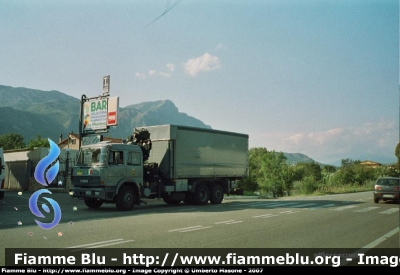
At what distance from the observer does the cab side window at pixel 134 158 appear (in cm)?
1658

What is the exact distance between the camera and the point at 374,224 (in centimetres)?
1150

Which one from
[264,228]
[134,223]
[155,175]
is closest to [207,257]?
[264,228]

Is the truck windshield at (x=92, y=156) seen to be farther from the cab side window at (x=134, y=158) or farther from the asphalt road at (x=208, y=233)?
the asphalt road at (x=208, y=233)

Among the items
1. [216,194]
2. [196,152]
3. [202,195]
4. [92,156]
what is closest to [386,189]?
[216,194]

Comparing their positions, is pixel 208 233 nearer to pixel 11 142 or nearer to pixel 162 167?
pixel 162 167

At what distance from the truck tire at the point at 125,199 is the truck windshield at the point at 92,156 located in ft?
4.86

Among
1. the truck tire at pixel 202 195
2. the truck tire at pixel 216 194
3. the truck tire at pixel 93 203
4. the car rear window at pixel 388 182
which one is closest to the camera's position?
the car rear window at pixel 388 182

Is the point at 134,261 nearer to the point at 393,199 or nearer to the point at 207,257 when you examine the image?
the point at 207,257

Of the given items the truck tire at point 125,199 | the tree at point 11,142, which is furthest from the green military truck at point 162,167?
the tree at point 11,142

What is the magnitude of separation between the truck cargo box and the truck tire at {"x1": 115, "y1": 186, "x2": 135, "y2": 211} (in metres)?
2.06

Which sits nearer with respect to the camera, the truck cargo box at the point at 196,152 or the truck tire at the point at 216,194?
the truck cargo box at the point at 196,152

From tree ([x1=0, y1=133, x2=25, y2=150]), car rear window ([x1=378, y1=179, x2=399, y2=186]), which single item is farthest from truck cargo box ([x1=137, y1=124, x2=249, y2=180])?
tree ([x1=0, y1=133, x2=25, y2=150])

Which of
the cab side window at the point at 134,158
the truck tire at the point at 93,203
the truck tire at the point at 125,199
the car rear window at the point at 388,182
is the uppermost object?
the cab side window at the point at 134,158

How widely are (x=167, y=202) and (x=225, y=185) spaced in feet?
11.0
